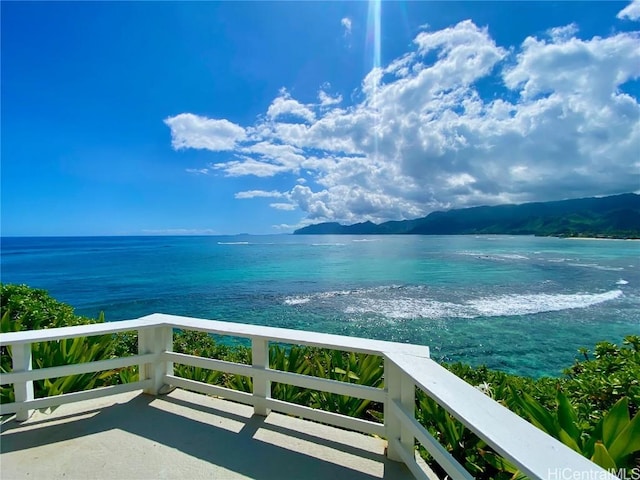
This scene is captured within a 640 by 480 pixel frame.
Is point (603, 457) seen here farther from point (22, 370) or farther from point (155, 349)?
point (22, 370)

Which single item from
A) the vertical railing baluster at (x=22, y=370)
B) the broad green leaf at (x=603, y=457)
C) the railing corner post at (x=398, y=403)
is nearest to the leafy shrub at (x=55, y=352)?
the vertical railing baluster at (x=22, y=370)

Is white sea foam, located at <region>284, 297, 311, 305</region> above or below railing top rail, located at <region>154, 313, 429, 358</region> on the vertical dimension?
below

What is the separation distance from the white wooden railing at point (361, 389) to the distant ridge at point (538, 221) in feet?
337

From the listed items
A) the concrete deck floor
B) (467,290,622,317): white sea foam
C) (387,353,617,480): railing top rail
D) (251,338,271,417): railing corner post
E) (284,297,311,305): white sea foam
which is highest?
(387,353,617,480): railing top rail

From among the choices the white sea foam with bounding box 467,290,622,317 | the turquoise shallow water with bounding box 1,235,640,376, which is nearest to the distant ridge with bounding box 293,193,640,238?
the turquoise shallow water with bounding box 1,235,640,376

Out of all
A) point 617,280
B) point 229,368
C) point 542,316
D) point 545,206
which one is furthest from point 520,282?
point 545,206

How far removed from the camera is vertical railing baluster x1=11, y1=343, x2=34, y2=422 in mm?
2902

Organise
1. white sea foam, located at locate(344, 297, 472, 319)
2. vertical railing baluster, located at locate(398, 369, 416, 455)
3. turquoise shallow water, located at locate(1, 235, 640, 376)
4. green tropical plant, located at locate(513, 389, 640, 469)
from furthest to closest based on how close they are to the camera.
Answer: white sea foam, located at locate(344, 297, 472, 319)
turquoise shallow water, located at locate(1, 235, 640, 376)
vertical railing baluster, located at locate(398, 369, 416, 455)
green tropical plant, located at locate(513, 389, 640, 469)

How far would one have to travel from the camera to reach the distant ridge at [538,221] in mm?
100688

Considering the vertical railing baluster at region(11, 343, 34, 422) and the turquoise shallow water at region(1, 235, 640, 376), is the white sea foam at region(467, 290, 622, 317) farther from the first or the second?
the vertical railing baluster at region(11, 343, 34, 422)

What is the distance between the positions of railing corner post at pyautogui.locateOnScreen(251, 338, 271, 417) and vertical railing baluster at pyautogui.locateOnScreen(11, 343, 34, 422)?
206 cm

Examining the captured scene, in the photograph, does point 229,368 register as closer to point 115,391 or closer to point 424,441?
point 115,391

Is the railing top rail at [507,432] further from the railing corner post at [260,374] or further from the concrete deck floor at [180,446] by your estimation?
the railing corner post at [260,374]

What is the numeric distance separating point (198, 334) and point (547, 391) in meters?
6.62
